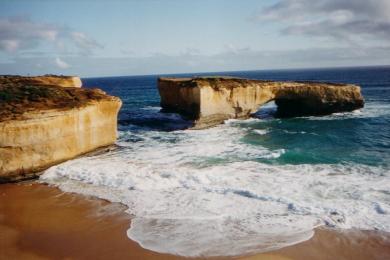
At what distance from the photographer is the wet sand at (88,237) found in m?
9.86

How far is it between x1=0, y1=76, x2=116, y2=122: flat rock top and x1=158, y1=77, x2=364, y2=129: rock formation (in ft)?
29.2

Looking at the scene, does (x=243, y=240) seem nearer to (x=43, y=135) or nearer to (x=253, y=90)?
(x=43, y=135)

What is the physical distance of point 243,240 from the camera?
10.6 m

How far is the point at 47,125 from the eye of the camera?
1672 centimetres

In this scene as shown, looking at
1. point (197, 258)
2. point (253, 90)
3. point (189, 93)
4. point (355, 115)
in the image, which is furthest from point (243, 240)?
point (355, 115)

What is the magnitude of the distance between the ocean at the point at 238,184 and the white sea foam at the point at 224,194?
3 centimetres

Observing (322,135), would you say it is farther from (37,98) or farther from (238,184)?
(37,98)

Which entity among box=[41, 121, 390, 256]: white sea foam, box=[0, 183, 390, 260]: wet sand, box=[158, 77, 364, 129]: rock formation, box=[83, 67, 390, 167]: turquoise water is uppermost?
box=[158, 77, 364, 129]: rock formation

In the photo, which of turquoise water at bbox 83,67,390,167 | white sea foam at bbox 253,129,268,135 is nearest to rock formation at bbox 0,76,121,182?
turquoise water at bbox 83,67,390,167

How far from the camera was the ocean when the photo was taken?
1108 cm

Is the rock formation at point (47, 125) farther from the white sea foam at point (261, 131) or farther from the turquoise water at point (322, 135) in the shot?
the white sea foam at point (261, 131)

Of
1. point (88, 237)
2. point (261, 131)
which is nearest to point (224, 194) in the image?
point (88, 237)

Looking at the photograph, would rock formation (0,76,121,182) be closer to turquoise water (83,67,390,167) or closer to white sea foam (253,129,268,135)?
turquoise water (83,67,390,167)

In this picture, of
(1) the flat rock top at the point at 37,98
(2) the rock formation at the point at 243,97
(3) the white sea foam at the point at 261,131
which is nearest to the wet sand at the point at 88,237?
(1) the flat rock top at the point at 37,98
